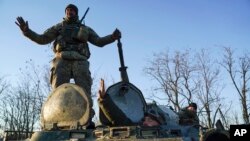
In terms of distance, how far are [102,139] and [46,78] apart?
2539 centimetres

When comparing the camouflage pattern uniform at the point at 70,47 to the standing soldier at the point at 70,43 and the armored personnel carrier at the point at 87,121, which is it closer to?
the standing soldier at the point at 70,43

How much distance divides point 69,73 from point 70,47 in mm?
527

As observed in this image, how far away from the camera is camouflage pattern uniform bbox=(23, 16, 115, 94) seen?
7.57 metres

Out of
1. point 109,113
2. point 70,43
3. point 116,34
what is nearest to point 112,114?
point 109,113

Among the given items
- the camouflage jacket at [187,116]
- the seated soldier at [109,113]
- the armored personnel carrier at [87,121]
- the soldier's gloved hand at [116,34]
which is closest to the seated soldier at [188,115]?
the camouflage jacket at [187,116]

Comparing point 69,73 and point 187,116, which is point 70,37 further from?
point 187,116

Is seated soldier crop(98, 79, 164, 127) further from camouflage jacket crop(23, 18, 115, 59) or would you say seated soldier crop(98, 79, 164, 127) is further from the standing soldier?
camouflage jacket crop(23, 18, 115, 59)

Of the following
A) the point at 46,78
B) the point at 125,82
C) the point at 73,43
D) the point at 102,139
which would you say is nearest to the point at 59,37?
the point at 73,43

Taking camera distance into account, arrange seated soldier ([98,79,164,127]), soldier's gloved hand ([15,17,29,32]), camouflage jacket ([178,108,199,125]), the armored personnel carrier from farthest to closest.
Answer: camouflage jacket ([178,108,199,125]) < soldier's gloved hand ([15,17,29,32]) < seated soldier ([98,79,164,127]) < the armored personnel carrier

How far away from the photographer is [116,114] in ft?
20.8

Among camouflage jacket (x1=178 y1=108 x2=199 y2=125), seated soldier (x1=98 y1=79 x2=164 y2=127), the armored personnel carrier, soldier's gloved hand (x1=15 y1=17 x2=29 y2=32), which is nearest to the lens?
the armored personnel carrier

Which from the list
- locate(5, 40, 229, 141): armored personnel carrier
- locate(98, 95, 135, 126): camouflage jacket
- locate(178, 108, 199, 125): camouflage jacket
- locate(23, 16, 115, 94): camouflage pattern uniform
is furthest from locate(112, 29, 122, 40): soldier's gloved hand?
locate(178, 108, 199, 125): camouflage jacket

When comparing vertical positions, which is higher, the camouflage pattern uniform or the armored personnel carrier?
the camouflage pattern uniform

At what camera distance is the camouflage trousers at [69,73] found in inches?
297
